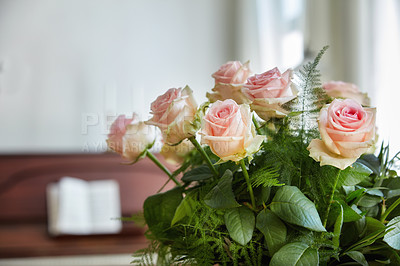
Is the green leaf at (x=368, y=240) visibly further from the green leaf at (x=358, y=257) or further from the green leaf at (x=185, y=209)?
Result: the green leaf at (x=185, y=209)

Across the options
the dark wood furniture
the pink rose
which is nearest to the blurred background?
the dark wood furniture

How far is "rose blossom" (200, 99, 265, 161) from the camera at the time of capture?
0.50m

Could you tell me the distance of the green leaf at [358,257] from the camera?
0.53 m

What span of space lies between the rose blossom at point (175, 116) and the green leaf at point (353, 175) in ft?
0.59

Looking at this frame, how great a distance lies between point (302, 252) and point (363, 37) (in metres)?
1.46

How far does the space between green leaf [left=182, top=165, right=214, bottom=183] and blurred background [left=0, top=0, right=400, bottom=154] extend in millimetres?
2528

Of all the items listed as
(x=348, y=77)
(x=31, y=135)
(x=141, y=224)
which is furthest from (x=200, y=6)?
(x=141, y=224)

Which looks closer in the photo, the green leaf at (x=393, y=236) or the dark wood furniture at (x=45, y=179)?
the green leaf at (x=393, y=236)

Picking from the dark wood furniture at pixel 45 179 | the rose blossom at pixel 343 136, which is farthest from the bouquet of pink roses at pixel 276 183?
the dark wood furniture at pixel 45 179

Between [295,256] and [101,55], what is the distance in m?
3.22

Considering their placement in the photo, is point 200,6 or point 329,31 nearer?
point 329,31

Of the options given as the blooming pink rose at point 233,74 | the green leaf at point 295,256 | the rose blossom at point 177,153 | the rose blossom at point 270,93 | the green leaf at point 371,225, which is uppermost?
the blooming pink rose at point 233,74

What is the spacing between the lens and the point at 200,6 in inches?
144

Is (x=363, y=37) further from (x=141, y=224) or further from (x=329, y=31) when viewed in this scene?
(x=141, y=224)
